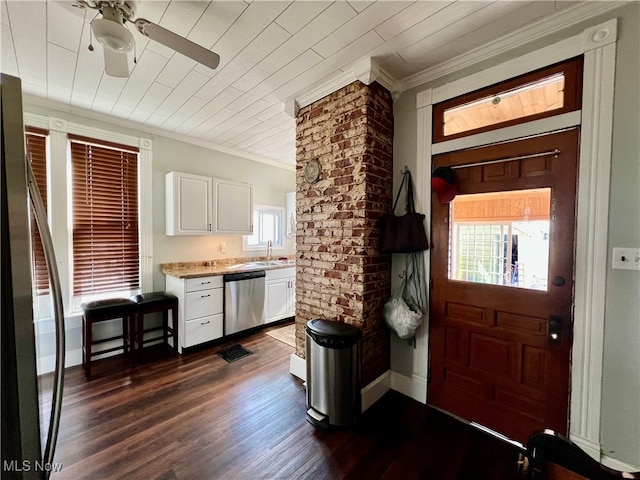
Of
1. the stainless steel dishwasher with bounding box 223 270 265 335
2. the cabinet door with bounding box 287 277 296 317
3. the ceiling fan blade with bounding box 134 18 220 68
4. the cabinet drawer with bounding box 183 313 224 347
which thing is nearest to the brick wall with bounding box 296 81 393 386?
the ceiling fan blade with bounding box 134 18 220 68

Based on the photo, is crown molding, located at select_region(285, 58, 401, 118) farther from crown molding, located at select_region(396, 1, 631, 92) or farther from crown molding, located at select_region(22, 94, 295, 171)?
crown molding, located at select_region(22, 94, 295, 171)

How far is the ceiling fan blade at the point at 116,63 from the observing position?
58.0 inches

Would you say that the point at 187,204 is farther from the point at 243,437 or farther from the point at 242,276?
the point at 243,437

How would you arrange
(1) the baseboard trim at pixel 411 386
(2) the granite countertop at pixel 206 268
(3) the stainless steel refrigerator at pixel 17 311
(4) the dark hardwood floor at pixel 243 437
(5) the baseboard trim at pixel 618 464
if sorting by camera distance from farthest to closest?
(2) the granite countertop at pixel 206 268
(1) the baseboard trim at pixel 411 386
(4) the dark hardwood floor at pixel 243 437
(5) the baseboard trim at pixel 618 464
(3) the stainless steel refrigerator at pixel 17 311

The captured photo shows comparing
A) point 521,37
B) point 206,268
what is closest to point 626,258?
point 521,37

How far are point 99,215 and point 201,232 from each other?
1.06m

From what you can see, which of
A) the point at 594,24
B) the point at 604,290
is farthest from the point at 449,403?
the point at 594,24

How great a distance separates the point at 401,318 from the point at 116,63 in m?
2.52

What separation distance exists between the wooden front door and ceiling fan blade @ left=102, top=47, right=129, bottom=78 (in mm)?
2180

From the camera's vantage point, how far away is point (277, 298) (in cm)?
393

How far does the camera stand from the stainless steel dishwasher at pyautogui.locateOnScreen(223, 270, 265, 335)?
330cm

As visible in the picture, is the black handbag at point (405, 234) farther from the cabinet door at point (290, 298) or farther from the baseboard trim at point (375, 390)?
the cabinet door at point (290, 298)

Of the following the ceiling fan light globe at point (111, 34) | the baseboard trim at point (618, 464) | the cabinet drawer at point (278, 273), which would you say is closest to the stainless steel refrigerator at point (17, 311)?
the ceiling fan light globe at point (111, 34)

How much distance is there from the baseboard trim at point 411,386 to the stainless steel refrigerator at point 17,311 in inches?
86.9
